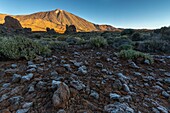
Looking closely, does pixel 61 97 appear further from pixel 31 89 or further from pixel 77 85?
pixel 31 89

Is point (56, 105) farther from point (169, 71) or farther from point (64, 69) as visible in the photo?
point (169, 71)

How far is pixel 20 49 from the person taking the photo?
12.3ft

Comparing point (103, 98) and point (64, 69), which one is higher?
point (64, 69)

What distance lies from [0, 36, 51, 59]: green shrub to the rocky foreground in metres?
0.26

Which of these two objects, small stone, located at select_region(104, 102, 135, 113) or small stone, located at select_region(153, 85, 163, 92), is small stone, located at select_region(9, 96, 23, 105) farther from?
small stone, located at select_region(153, 85, 163, 92)

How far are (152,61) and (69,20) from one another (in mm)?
203606

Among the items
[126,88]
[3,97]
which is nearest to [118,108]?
[126,88]

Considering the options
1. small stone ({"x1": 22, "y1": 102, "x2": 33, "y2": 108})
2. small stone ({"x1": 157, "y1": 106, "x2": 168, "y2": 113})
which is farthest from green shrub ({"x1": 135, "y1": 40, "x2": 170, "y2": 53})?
small stone ({"x1": 22, "y1": 102, "x2": 33, "y2": 108})

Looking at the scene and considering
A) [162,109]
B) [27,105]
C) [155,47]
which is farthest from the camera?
[155,47]

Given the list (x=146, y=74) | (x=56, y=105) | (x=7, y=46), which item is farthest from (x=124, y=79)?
(x=7, y=46)

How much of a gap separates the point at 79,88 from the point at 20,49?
8.05ft

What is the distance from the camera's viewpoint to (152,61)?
410cm

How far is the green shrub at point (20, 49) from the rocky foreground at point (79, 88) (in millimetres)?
265

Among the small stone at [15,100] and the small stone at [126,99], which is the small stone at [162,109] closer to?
the small stone at [126,99]
